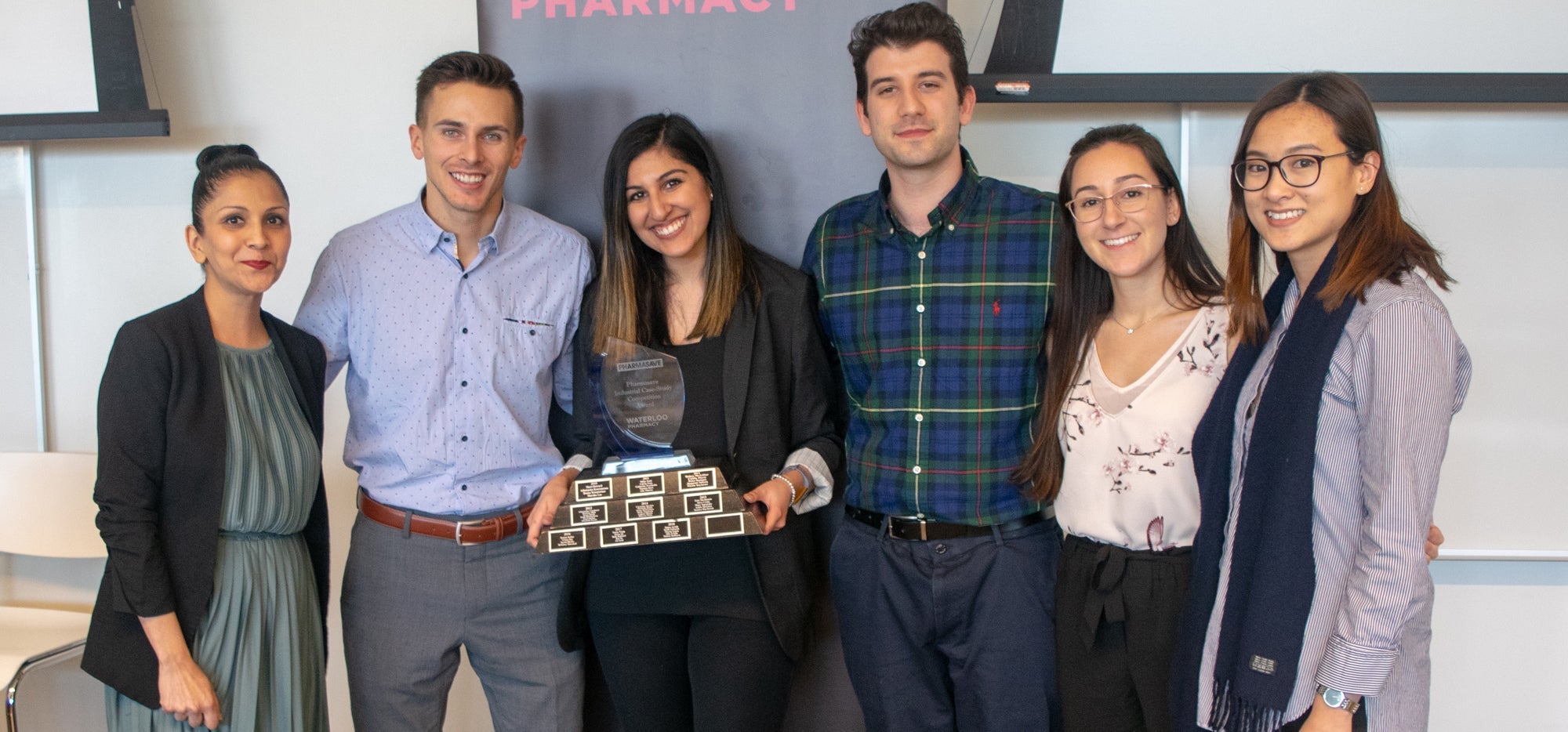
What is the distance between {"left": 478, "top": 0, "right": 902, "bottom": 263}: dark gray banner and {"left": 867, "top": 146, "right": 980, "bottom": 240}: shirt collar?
33cm

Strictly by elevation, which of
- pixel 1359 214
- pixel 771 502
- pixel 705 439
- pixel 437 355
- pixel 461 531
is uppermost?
pixel 1359 214

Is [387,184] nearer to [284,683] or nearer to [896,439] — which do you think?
[284,683]

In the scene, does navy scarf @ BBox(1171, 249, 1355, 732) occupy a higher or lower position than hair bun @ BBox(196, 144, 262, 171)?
lower

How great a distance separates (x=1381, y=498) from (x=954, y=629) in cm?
91

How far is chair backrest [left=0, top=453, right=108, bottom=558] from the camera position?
3066 millimetres

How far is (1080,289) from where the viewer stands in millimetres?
2117

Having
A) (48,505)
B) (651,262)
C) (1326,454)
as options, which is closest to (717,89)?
(651,262)

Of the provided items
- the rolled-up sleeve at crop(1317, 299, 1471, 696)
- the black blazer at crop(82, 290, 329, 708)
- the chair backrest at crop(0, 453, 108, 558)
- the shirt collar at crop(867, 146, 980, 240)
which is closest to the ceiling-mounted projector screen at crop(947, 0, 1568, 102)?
the shirt collar at crop(867, 146, 980, 240)

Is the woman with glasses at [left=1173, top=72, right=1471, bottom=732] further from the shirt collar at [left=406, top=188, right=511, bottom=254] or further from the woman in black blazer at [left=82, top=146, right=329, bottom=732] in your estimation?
the woman in black blazer at [left=82, top=146, right=329, bottom=732]

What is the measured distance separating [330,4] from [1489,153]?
139 inches

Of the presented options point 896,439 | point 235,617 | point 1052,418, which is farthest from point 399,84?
point 1052,418

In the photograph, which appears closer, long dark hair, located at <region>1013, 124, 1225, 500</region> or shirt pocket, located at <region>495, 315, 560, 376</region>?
long dark hair, located at <region>1013, 124, 1225, 500</region>

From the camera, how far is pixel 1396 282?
1560 millimetres

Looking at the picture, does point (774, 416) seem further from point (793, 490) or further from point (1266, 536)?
point (1266, 536)
